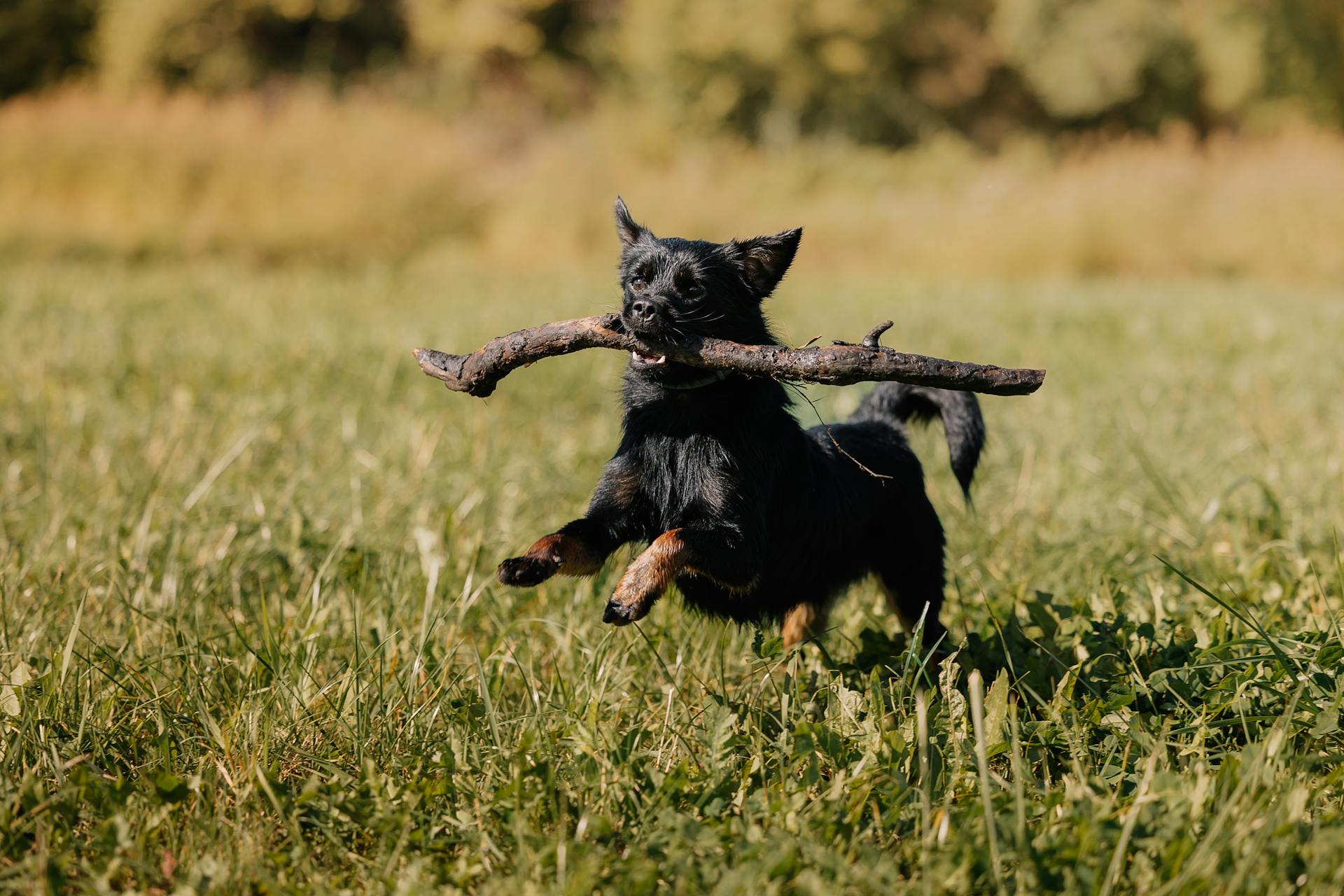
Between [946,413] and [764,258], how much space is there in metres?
0.76

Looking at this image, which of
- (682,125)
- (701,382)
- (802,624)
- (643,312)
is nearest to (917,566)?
(802,624)

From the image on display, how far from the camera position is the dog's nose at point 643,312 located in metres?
2.32

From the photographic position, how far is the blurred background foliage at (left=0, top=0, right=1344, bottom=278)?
572 inches

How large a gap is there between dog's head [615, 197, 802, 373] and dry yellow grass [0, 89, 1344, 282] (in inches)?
442

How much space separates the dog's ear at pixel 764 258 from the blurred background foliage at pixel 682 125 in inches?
450

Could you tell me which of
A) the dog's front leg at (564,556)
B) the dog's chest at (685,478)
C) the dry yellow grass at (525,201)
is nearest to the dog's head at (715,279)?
the dog's chest at (685,478)

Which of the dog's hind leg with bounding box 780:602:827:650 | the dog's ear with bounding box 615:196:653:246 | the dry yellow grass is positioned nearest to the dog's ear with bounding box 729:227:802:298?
the dog's ear with bounding box 615:196:653:246

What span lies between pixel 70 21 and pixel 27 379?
2371 centimetres

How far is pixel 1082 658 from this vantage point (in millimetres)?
2596

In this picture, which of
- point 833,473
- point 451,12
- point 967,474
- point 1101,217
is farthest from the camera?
point 451,12

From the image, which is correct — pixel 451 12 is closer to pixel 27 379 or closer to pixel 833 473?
pixel 27 379

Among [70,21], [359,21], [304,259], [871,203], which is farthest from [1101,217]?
[70,21]

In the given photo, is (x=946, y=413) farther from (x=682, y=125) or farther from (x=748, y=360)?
(x=682, y=125)

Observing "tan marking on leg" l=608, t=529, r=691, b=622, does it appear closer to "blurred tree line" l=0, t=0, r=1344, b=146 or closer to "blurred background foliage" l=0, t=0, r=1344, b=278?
"blurred background foliage" l=0, t=0, r=1344, b=278
